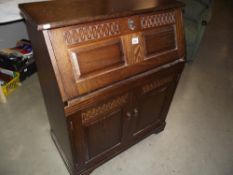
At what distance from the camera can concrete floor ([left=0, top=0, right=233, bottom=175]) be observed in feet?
4.51

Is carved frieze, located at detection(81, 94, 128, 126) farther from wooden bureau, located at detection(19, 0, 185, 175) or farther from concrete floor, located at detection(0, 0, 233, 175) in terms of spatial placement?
concrete floor, located at detection(0, 0, 233, 175)

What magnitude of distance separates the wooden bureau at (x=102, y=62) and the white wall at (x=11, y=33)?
157cm

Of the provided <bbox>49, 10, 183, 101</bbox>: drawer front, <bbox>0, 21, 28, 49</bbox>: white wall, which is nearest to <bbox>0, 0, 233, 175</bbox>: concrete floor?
<bbox>0, 21, 28, 49</bbox>: white wall

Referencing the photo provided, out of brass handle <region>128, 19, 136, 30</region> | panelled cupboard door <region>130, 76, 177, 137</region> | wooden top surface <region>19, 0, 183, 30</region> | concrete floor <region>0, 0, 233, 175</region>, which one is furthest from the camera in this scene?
concrete floor <region>0, 0, 233, 175</region>

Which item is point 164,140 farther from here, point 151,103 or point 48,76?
point 48,76

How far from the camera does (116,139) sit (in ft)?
4.08

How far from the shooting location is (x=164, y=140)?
160cm

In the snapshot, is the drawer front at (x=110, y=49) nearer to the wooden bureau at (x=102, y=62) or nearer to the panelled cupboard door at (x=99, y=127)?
the wooden bureau at (x=102, y=62)

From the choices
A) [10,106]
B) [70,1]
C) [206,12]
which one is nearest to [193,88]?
[206,12]

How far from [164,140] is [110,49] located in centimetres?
109

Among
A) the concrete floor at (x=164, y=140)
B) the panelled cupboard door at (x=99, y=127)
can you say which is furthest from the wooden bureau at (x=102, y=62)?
the concrete floor at (x=164, y=140)

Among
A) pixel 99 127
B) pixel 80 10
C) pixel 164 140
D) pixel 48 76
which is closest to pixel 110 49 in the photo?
pixel 80 10

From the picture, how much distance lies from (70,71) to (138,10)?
1.44ft

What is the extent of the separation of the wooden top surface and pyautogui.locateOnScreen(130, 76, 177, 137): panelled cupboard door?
0.41 metres
